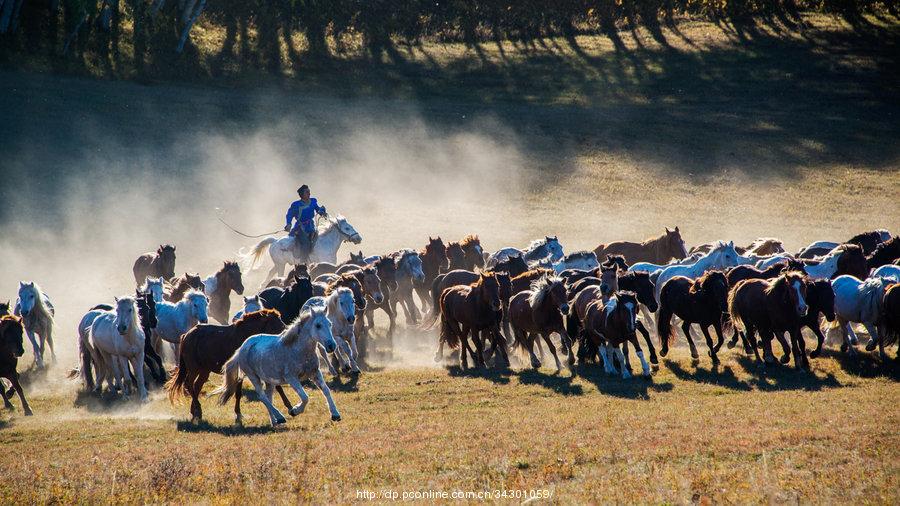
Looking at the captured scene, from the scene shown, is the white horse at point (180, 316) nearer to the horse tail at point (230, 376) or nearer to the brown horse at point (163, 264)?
the horse tail at point (230, 376)

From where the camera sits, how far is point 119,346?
18.2 meters

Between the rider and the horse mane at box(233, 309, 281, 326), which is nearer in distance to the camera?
the horse mane at box(233, 309, 281, 326)

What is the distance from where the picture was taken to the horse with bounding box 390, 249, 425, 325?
25.9 m

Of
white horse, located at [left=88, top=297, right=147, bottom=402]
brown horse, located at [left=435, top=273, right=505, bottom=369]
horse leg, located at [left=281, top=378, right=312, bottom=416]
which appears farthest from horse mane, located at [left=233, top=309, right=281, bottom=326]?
brown horse, located at [left=435, top=273, right=505, bottom=369]

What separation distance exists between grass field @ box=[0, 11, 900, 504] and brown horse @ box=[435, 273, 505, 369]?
3.00 ft

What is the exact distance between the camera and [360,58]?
64.9m

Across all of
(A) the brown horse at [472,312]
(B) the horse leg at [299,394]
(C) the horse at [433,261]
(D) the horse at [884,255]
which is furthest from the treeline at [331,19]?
(B) the horse leg at [299,394]

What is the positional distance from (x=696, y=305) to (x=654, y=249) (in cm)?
986

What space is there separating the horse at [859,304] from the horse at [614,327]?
4.59 metres

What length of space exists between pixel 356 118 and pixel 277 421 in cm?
4317

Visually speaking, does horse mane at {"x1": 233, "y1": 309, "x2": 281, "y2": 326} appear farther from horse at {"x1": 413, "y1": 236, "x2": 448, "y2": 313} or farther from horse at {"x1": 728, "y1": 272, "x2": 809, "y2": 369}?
horse at {"x1": 413, "y1": 236, "x2": 448, "y2": 313}

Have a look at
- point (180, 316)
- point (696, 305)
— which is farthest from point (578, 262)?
point (180, 316)

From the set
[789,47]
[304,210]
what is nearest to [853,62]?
[789,47]

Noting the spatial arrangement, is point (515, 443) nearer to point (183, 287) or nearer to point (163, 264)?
point (183, 287)
